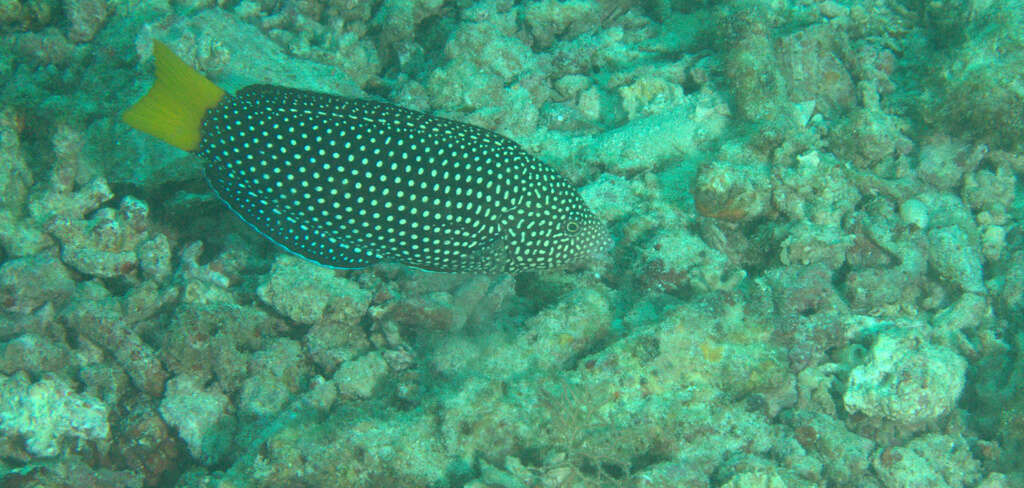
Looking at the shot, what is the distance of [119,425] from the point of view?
210 inches

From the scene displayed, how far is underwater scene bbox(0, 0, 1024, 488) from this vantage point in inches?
184

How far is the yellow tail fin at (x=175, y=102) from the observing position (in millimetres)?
4520

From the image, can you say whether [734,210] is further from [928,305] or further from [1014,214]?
[1014,214]

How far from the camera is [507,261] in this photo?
545 centimetres

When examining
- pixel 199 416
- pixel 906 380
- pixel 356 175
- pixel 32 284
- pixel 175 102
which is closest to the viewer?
pixel 175 102

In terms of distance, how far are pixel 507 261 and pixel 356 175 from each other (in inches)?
69.5

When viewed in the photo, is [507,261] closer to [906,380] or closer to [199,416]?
[199,416]

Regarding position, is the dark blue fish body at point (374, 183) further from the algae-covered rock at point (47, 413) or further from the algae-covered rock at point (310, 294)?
the algae-covered rock at point (47, 413)

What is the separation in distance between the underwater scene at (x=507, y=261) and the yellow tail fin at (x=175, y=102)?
2 centimetres

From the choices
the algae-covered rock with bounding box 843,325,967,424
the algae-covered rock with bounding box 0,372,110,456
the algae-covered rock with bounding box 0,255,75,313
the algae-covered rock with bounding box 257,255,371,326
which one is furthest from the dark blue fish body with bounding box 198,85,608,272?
the algae-covered rock with bounding box 843,325,967,424

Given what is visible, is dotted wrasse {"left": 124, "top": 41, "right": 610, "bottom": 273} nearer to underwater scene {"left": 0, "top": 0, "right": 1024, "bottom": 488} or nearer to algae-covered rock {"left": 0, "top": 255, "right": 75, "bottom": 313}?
underwater scene {"left": 0, "top": 0, "right": 1024, "bottom": 488}

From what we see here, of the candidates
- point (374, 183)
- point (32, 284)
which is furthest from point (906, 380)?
point (32, 284)

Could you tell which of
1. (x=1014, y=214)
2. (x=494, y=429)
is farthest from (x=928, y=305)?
(x=494, y=429)

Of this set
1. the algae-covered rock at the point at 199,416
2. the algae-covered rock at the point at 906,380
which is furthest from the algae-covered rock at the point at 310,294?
the algae-covered rock at the point at 906,380
